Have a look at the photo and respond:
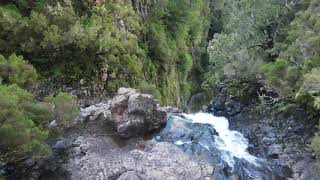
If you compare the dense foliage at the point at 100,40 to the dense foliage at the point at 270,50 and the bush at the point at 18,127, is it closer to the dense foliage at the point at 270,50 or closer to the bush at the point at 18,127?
the dense foliage at the point at 270,50

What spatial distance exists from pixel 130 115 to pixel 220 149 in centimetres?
435

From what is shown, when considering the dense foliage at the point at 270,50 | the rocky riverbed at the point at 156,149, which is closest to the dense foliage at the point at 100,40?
the rocky riverbed at the point at 156,149

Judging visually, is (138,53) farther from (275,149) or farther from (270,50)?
(275,149)

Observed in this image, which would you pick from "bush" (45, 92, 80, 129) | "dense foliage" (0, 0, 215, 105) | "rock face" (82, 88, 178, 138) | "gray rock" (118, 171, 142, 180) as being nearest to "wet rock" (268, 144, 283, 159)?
"rock face" (82, 88, 178, 138)

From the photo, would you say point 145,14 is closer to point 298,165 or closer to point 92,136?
point 92,136

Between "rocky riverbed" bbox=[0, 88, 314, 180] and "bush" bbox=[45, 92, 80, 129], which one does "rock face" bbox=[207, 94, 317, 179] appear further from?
"bush" bbox=[45, 92, 80, 129]

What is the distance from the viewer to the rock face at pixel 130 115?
1844 cm

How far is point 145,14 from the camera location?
100 feet

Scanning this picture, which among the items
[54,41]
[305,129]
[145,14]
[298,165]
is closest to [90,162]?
[54,41]

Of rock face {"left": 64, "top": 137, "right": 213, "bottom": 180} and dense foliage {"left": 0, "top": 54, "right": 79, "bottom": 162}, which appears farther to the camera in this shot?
rock face {"left": 64, "top": 137, "right": 213, "bottom": 180}

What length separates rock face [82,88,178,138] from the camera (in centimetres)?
1844

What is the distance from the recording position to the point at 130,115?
61.1 ft

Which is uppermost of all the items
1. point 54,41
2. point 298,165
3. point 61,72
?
point 54,41

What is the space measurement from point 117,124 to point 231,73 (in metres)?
10.7
